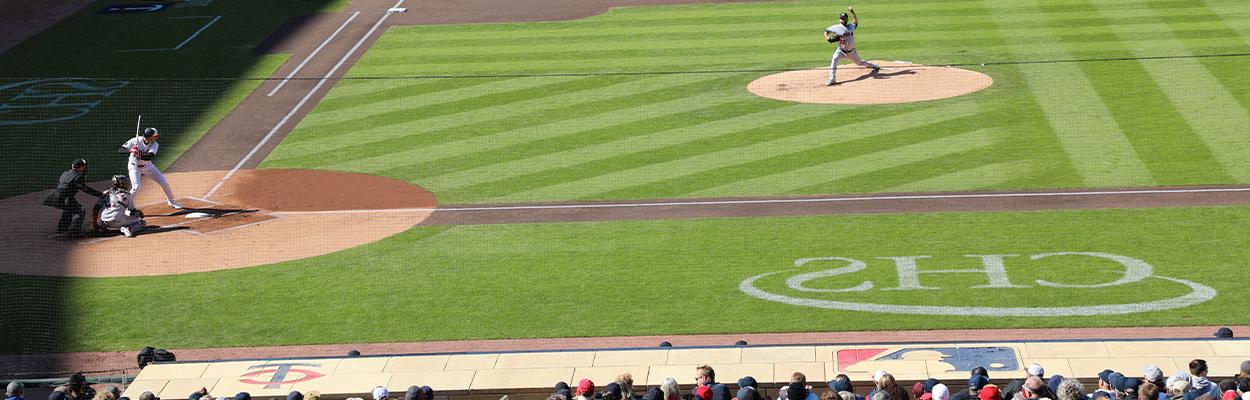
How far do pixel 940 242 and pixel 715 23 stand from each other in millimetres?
18788

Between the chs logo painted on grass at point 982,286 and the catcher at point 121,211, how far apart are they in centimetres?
1002

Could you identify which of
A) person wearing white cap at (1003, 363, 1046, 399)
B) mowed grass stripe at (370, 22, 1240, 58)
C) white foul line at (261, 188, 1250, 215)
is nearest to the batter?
white foul line at (261, 188, 1250, 215)

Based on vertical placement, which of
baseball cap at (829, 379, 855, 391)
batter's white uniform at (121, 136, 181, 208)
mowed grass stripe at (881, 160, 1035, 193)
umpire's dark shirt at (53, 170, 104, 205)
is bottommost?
baseball cap at (829, 379, 855, 391)

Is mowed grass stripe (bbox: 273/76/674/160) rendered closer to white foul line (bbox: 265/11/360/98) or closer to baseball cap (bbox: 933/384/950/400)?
white foul line (bbox: 265/11/360/98)

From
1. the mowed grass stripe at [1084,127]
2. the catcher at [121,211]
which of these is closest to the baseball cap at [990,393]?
the mowed grass stripe at [1084,127]

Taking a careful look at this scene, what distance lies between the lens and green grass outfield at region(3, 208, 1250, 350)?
59.9ft

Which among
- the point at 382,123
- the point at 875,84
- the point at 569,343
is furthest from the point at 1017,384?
the point at 382,123

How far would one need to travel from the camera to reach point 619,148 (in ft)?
88.6

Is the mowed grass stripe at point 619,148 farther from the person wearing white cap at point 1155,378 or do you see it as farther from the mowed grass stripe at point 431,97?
→ the person wearing white cap at point 1155,378

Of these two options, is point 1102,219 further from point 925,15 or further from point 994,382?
point 925,15

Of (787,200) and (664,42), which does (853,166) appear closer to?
(787,200)

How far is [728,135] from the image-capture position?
2775 centimetres

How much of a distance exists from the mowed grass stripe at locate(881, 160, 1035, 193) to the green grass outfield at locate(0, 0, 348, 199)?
1414cm

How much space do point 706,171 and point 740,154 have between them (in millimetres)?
1239
